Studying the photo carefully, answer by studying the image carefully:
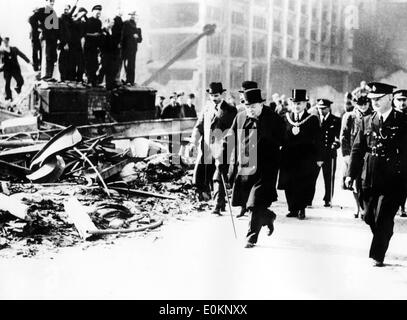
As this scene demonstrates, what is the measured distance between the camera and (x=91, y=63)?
11.1m

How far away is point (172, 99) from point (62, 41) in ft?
10.2

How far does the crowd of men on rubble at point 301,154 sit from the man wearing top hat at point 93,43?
172 inches

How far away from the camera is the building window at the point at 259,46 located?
11.1 m

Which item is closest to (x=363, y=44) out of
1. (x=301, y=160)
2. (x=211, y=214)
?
(x=301, y=160)

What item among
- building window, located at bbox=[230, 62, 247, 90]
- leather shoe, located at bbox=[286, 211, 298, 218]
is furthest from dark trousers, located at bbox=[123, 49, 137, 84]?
leather shoe, located at bbox=[286, 211, 298, 218]

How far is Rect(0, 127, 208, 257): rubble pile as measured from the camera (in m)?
5.28

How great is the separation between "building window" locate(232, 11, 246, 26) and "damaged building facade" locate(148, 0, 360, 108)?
2cm

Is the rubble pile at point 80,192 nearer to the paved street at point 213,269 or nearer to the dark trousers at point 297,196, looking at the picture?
the paved street at point 213,269

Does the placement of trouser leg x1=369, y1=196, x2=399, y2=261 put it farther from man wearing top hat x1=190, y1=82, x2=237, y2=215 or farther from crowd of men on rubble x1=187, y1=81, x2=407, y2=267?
man wearing top hat x1=190, y1=82, x2=237, y2=215

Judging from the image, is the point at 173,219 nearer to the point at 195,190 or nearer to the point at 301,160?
the point at 195,190

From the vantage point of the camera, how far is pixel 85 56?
429 inches

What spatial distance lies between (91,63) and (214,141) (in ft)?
17.3

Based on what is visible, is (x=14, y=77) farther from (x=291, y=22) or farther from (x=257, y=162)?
(x=257, y=162)
